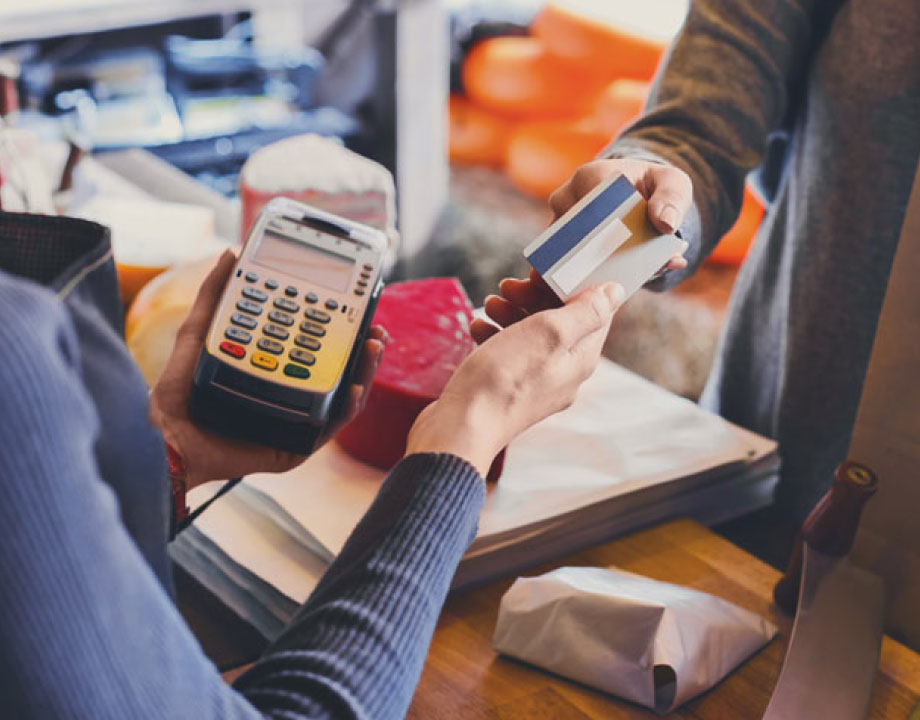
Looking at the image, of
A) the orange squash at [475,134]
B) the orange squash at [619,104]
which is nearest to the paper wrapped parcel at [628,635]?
the orange squash at [619,104]

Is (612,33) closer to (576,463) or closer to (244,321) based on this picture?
→ (576,463)

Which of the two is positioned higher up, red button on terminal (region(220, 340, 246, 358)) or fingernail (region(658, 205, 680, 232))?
fingernail (region(658, 205, 680, 232))

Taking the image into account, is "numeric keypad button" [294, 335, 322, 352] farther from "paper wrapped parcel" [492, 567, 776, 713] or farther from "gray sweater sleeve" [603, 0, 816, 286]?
"gray sweater sleeve" [603, 0, 816, 286]

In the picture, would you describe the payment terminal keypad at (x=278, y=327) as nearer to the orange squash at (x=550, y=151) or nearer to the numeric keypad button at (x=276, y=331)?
the numeric keypad button at (x=276, y=331)

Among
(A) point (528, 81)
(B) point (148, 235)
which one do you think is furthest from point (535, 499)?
(A) point (528, 81)

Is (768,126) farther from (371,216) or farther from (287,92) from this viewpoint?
(287,92)

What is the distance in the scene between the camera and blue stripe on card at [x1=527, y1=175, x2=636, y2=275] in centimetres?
58

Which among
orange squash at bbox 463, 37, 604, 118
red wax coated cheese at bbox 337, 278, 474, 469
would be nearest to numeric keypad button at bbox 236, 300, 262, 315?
red wax coated cheese at bbox 337, 278, 474, 469

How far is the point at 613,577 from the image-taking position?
65 cm

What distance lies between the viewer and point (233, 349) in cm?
60

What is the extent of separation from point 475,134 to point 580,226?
11.3 feet

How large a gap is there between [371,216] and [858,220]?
575 mm

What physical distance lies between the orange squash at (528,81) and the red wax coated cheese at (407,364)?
2777 millimetres

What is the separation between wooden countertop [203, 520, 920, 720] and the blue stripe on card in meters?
0.25
